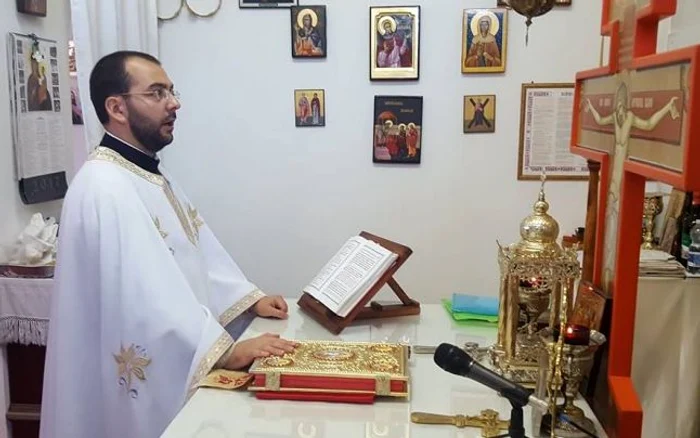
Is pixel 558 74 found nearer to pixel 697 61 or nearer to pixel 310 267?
pixel 310 267

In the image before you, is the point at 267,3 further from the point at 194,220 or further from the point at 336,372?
the point at 336,372

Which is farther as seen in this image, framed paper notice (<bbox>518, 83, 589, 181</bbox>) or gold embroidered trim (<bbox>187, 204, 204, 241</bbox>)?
framed paper notice (<bbox>518, 83, 589, 181</bbox>)

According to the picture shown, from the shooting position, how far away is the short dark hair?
2.24 meters

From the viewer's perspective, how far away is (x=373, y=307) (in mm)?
2117

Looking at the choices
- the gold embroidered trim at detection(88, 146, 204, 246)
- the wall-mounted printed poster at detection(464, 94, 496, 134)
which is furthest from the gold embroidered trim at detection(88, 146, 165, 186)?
the wall-mounted printed poster at detection(464, 94, 496, 134)

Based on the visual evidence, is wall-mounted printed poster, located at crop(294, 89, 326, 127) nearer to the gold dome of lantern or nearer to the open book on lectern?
the open book on lectern

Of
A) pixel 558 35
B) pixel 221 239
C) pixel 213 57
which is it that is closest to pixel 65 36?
pixel 213 57

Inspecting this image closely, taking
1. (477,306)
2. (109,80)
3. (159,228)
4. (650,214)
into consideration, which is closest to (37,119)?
(109,80)

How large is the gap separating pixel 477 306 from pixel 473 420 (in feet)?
2.41

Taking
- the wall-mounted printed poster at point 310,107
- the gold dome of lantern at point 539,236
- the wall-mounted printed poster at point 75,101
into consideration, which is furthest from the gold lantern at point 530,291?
the wall-mounted printed poster at point 75,101

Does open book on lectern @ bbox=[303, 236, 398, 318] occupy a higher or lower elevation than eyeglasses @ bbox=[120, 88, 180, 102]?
lower

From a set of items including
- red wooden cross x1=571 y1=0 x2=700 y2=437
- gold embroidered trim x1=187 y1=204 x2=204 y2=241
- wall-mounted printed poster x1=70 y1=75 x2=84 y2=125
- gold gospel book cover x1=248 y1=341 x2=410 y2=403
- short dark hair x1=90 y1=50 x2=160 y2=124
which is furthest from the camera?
wall-mounted printed poster x1=70 y1=75 x2=84 y2=125

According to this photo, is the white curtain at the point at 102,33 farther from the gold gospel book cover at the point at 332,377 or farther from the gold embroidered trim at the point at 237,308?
the gold gospel book cover at the point at 332,377

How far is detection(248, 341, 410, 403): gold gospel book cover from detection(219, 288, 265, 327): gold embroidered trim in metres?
0.69
